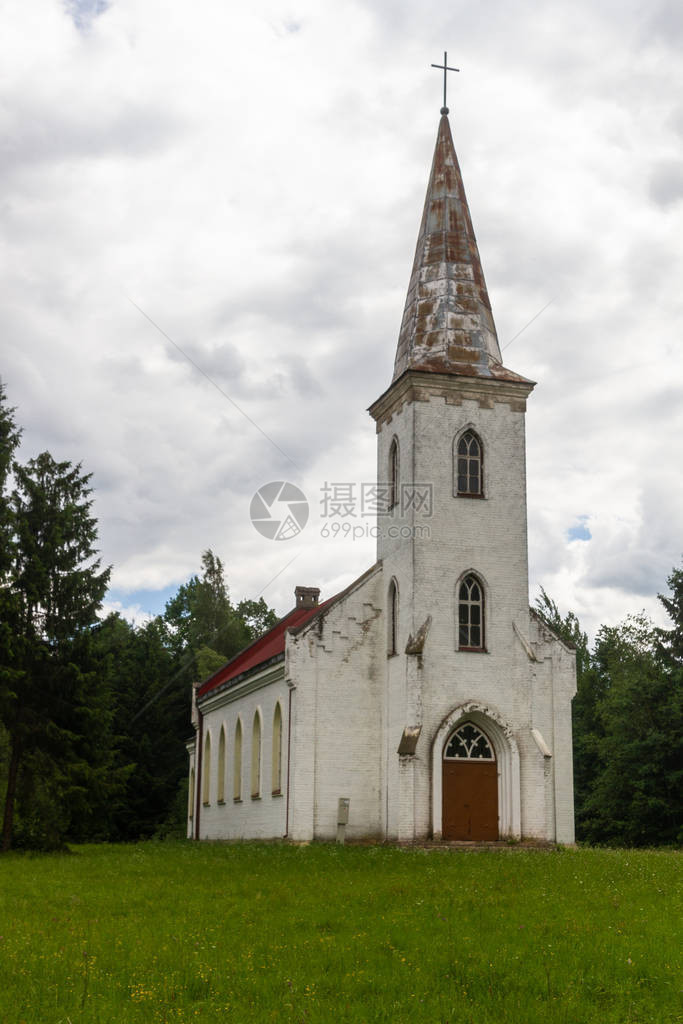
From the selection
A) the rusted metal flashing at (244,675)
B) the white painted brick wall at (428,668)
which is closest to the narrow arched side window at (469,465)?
the white painted brick wall at (428,668)

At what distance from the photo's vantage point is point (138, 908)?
51.9ft

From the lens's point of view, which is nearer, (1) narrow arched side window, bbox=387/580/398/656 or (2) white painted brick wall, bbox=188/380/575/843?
(2) white painted brick wall, bbox=188/380/575/843

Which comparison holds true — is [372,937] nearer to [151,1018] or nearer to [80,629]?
[151,1018]

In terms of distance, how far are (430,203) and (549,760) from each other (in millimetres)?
16984

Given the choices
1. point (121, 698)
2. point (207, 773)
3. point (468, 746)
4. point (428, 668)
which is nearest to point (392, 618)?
point (428, 668)

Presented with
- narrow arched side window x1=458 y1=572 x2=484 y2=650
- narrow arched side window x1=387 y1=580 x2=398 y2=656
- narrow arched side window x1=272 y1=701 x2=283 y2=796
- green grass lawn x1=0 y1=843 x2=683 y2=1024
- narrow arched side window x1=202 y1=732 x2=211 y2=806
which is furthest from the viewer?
narrow arched side window x1=202 y1=732 x2=211 y2=806

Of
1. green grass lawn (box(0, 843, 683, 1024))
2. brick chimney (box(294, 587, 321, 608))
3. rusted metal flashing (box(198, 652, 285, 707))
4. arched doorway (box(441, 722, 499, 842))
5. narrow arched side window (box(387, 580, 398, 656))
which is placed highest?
brick chimney (box(294, 587, 321, 608))

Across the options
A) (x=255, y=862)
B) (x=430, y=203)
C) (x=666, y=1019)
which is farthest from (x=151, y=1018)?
(x=430, y=203)

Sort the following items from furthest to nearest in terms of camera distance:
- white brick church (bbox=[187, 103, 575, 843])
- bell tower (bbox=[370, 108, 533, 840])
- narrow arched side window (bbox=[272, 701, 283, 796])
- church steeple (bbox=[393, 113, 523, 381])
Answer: narrow arched side window (bbox=[272, 701, 283, 796]) → church steeple (bbox=[393, 113, 523, 381]) → bell tower (bbox=[370, 108, 533, 840]) → white brick church (bbox=[187, 103, 575, 843])

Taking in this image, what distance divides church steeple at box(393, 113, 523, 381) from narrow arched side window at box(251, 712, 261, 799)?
475 inches

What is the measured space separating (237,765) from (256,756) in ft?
9.11

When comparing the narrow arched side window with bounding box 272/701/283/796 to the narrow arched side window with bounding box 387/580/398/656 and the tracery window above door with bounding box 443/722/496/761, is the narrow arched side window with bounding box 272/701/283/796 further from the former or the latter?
the tracery window above door with bounding box 443/722/496/761

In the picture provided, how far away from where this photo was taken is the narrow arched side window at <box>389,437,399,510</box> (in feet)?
103

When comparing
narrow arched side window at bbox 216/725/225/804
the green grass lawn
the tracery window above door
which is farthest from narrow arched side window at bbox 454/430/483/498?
narrow arched side window at bbox 216/725/225/804
